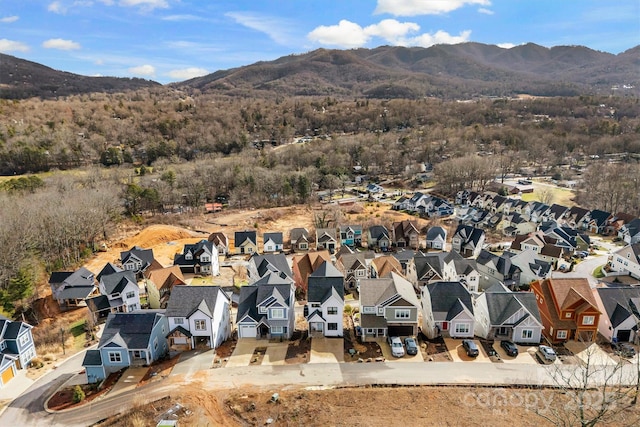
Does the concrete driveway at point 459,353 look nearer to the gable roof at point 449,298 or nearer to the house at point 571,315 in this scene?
the gable roof at point 449,298

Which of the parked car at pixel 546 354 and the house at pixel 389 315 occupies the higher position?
the house at pixel 389 315

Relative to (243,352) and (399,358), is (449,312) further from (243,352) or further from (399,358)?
(243,352)

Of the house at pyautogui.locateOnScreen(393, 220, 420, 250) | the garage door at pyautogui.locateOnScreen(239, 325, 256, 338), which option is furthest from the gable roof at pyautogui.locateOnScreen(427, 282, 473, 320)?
the house at pyautogui.locateOnScreen(393, 220, 420, 250)

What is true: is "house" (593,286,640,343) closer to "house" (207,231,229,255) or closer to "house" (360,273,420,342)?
"house" (360,273,420,342)

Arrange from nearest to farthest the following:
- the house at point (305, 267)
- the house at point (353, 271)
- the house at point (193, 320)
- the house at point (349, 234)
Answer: the house at point (193, 320)
the house at point (305, 267)
the house at point (353, 271)
the house at point (349, 234)

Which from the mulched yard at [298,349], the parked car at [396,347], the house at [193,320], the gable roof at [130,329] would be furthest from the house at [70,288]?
the parked car at [396,347]

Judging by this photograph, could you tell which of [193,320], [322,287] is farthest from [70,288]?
[322,287]

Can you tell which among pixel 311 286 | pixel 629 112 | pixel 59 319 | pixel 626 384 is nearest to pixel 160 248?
pixel 59 319
